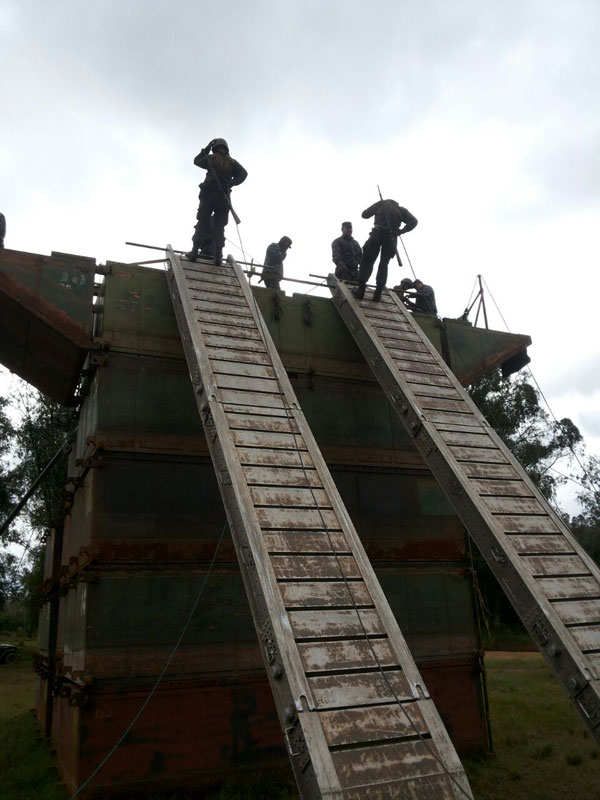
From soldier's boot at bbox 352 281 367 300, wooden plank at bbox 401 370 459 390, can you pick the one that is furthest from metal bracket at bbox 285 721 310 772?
soldier's boot at bbox 352 281 367 300

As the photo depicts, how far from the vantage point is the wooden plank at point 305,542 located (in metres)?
5.41

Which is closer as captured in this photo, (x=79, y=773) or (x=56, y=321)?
(x=79, y=773)

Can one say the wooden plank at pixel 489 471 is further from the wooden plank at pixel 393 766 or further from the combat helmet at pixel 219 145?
the combat helmet at pixel 219 145

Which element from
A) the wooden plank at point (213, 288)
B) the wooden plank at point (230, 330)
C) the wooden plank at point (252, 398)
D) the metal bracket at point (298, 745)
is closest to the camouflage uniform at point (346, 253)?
the wooden plank at point (213, 288)

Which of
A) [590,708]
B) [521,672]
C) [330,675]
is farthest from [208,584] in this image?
[521,672]

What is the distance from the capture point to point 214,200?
34.0 feet

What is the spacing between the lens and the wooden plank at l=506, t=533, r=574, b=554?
19.8ft

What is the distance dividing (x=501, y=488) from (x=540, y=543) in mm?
769

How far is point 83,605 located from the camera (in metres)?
7.74

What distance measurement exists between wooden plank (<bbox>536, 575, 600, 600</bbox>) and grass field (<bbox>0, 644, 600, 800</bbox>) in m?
3.00

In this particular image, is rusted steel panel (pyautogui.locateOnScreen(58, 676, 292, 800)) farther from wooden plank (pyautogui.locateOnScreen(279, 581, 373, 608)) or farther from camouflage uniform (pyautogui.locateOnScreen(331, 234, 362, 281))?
camouflage uniform (pyautogui.locateOnScreen(331, 234, 362, 281))

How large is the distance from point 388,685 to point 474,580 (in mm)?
5491

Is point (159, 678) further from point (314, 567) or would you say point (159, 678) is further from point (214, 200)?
point (214, 200)

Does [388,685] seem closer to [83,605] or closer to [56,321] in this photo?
[83,605]
